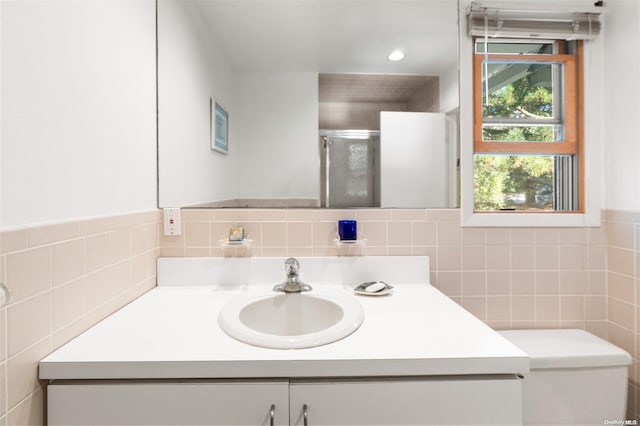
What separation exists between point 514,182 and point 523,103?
1.24ft

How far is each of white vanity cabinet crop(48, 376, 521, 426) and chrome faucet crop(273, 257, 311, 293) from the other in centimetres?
48

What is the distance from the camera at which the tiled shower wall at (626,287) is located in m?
1.38

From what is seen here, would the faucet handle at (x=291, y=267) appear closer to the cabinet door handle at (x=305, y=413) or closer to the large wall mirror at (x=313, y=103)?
the large wall mirror at (x=313, y=103)

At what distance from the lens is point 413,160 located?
1463 mm

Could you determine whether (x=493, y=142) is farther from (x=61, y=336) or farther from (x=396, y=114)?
(x=61, y=336)

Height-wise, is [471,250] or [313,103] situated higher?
[313,103]

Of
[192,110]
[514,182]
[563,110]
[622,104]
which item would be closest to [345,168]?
[192,110]

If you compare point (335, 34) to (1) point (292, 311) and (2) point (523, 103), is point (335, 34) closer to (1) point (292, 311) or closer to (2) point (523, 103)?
(2) point (523, 103)

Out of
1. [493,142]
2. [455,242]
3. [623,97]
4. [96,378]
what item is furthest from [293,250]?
[623,97]

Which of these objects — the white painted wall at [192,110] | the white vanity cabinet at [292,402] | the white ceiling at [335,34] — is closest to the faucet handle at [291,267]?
the white painted wall at [192,110]

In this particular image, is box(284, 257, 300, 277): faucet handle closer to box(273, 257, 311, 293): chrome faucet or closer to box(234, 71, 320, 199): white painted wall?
box(273, 257, 311, 293): chrome faucet

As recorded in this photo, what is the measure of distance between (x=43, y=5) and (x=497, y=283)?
1746 mm

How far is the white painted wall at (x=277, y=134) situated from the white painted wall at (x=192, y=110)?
0.17 ft

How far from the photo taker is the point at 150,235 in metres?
1.30
